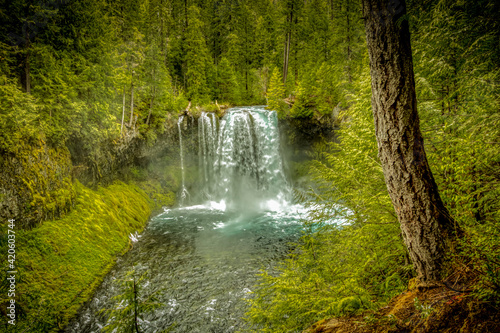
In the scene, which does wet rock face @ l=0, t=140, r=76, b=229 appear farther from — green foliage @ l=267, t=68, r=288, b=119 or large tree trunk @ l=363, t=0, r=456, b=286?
green foliage @ l=267, t=68, r=288, b=119

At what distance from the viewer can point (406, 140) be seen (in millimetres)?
2346

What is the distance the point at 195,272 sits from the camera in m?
8.40

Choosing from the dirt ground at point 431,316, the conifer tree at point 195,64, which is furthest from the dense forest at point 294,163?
the conifer tree at point 195,64

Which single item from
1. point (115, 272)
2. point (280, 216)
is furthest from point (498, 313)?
point (280, 216)

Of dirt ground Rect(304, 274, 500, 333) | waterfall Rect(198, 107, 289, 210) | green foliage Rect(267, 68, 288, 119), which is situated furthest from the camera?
green foliage Rect(267, 68, 288, 119)

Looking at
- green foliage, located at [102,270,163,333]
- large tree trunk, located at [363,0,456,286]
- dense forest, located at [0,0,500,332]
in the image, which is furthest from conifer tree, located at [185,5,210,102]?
large tree trunk, located at [363,0,456,286]

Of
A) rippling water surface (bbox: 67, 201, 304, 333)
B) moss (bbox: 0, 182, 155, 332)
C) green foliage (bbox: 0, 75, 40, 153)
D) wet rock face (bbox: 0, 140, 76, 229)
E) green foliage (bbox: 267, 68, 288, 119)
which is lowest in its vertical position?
rippling water surface (bbox: 67, 201, 304, 333)

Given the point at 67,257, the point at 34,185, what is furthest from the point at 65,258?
the point at 34,185

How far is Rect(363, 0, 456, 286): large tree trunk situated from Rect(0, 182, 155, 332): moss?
7.01m

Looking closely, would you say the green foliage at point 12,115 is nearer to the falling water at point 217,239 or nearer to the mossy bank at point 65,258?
the mossy bank at point 65,258

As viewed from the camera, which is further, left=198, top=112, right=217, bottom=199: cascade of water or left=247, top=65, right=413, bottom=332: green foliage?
left=198, top=112, right=217, bottom=199: cascade of water

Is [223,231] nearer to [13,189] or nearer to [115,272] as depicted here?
[115,272]

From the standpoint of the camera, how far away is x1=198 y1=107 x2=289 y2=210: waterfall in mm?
18875

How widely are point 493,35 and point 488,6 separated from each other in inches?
12.3
